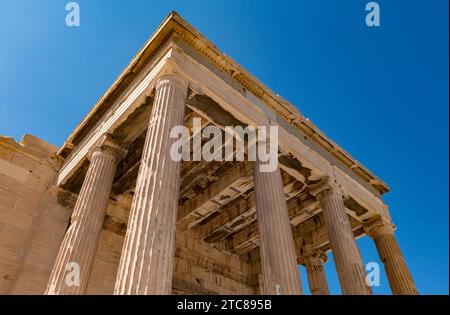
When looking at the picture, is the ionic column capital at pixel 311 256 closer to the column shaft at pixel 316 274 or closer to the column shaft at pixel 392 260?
→ the column shaft at pixel 316 274

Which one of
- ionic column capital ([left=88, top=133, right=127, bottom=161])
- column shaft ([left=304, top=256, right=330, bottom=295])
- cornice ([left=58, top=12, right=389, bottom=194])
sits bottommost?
column shaft ([left=304, top=256, right=330, bottom=295])

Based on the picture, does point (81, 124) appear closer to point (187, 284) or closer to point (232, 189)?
point (232, 189)

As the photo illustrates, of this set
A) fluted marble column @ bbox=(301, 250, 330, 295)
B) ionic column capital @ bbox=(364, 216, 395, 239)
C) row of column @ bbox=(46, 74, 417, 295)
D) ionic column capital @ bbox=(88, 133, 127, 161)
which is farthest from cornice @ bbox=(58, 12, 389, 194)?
fluted marble column @ bbox=(301, 250, 330, 295)

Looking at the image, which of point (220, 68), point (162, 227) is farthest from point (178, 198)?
point (220, 68)

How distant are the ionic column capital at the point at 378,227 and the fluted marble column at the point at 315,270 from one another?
3278 mm

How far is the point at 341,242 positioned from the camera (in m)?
14.2

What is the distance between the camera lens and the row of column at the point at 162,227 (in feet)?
26.2

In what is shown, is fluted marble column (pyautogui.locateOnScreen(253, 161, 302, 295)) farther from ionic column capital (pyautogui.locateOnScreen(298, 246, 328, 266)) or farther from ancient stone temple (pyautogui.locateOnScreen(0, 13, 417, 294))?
ionic column capital (pyautogui.locateOnScreen(298, 246, 328, 266))

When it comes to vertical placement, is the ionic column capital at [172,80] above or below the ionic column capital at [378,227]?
above

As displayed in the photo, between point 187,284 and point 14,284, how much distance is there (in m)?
7.88

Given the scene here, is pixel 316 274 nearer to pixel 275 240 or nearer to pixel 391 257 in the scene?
pixel 391 257

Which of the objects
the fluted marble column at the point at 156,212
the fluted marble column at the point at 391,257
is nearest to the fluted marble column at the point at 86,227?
the fluted marble column at the point at 156,212

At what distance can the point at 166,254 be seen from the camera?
8.12 metres

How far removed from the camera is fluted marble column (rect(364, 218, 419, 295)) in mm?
16219
